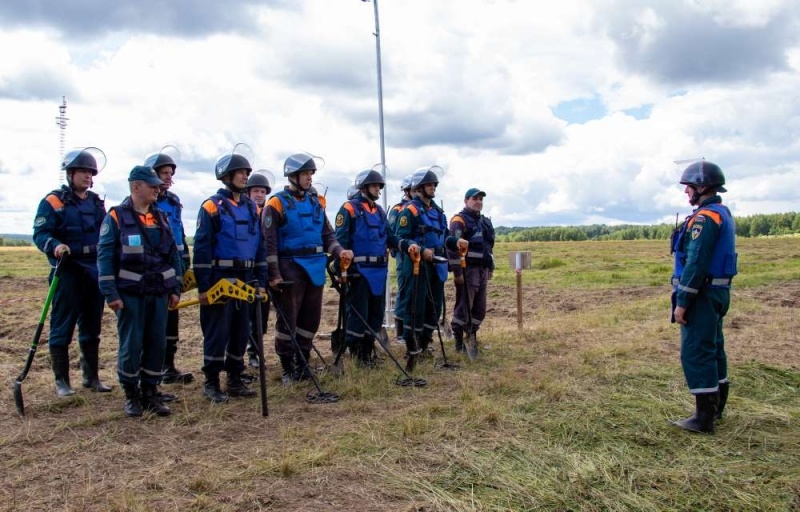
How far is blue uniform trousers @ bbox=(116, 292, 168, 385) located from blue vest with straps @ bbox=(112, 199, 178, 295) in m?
0.11

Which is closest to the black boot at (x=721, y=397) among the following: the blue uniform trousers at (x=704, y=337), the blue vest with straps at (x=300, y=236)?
the blue uniform trousers at (x=704, y=337)

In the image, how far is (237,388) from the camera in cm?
682

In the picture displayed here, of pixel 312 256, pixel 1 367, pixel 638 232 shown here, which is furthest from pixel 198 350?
pixel 638 232

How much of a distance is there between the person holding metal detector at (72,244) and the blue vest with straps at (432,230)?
3.77 meters

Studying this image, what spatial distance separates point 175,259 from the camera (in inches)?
245

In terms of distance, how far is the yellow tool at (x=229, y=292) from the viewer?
6.09m

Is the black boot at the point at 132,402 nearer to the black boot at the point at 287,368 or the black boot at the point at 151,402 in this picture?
the black boot at the point at 151,402

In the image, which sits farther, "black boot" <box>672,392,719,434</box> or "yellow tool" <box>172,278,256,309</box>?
"yellow tool" <box>172,278,256,309</box>

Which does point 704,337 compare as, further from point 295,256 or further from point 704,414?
point 295,256

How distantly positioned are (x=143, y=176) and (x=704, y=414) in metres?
5.42

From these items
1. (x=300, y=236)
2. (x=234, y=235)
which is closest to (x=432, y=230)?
(x=300, y=236)

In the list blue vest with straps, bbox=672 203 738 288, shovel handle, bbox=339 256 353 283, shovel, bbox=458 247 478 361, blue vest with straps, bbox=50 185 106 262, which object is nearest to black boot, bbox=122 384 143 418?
blue vest with straps, bbox=50 185 106 262

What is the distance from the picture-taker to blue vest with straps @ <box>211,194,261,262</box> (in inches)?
252

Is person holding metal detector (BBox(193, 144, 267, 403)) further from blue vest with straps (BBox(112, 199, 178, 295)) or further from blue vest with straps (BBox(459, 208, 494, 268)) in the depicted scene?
blue vest with straps (BBox(459, 208, 494, 268))
